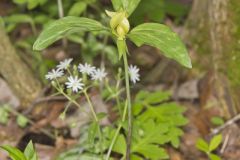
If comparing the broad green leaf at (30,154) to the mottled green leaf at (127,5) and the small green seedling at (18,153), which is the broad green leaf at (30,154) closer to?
the small green seedling at (18,153)

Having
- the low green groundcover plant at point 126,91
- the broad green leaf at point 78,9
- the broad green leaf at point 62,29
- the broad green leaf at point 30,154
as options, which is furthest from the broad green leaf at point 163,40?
the broad green leaf at point 78,9

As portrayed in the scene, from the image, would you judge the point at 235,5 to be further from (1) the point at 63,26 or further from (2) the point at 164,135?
(1) the point at 63,26

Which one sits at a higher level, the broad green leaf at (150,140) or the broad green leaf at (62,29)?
→ the broad green leaf at (62,29)

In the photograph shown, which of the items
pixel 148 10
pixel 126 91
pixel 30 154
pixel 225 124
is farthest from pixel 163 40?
pixel 148 10

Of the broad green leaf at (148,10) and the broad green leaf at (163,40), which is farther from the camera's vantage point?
the broad green leaf at (148,10)

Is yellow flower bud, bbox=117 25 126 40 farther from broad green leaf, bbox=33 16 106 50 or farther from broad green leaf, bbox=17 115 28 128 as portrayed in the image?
broad green leaf, bbox=17 115 28 128

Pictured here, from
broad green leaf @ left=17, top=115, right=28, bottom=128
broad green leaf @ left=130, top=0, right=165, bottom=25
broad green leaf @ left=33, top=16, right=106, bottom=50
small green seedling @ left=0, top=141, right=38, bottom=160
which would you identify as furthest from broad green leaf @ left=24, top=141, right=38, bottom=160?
broad green leaf @ left=130, top=0, right=165, bottom=25
